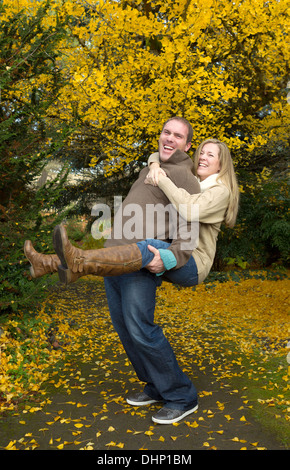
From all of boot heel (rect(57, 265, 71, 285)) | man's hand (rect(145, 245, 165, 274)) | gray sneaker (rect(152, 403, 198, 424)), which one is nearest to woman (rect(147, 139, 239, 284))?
man's hand (rect(145, 245, 165, 274))

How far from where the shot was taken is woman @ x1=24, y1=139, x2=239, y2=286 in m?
2.31

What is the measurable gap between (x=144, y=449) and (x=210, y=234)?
57.4 inches

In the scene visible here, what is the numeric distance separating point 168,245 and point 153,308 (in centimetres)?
48

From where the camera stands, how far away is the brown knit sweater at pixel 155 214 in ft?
8.95

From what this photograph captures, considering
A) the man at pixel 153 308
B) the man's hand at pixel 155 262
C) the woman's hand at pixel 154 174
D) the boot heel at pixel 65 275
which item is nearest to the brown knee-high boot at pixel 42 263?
the boot heel at pixel 65 275

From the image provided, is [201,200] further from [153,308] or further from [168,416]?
[168,416]

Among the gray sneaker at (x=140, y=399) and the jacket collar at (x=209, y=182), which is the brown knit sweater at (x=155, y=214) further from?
the gray sneaker at (x=140, y=399)

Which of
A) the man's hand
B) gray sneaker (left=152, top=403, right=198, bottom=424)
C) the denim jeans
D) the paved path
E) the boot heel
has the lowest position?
the paved path

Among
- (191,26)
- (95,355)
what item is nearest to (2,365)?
(95,355)

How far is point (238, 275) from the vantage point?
923cm

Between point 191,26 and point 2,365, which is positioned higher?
point 191,26

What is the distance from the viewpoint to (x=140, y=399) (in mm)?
3215

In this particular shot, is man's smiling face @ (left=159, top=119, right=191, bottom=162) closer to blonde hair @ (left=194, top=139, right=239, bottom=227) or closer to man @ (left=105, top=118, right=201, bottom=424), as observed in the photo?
man @ (left=105, top=118, right=201, bottom=424)
